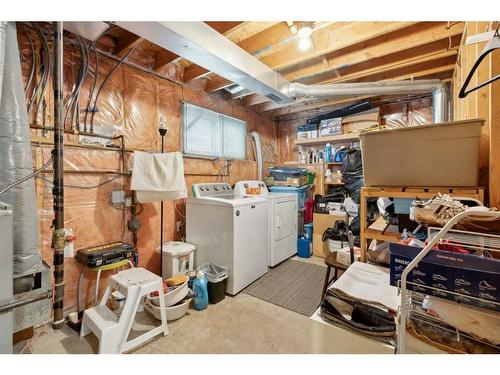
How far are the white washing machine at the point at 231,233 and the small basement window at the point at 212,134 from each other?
60cm

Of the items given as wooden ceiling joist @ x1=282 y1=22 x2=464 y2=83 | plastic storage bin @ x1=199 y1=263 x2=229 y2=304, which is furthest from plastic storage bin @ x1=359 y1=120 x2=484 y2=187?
plastic storage bin @ x1=199 y1=263 x2=229 y2=304

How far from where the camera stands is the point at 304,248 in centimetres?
350

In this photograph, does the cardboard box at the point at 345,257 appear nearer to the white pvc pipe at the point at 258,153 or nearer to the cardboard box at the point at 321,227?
the cardboard box at the point at 321,227

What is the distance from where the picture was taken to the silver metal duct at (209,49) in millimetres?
1540

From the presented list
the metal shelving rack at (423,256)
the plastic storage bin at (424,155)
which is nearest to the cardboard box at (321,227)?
the plastic storage bin at (424,155)

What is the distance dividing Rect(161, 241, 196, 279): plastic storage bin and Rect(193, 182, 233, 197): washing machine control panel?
64 centimetres

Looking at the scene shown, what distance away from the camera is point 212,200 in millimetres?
2453

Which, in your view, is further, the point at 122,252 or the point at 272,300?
the point at 272,300

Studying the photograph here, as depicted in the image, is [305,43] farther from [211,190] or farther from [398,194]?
[211,190]

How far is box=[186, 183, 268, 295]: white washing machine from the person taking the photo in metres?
2.32

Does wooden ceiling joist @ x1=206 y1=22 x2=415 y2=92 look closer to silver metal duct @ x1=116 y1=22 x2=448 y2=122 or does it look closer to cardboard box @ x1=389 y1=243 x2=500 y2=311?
silver metal duct @ x1=116 y1=22 x2=448 y2=122

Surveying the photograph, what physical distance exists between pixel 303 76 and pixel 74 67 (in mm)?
2439
